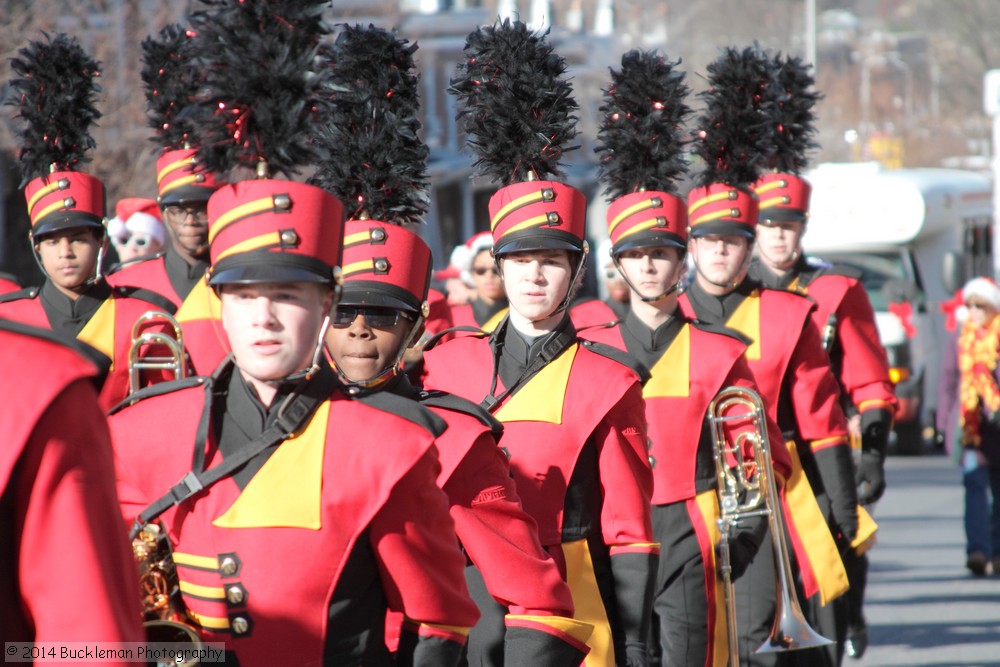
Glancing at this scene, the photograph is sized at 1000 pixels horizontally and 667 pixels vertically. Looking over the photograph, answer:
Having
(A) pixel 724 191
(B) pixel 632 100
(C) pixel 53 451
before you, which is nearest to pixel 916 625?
(A) pixel 724 191

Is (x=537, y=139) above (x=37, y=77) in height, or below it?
below

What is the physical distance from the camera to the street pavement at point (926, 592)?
→ 8.98 metres

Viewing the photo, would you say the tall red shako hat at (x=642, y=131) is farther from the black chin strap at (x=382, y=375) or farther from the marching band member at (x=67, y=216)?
the black chin strap at (x=382, y=375)

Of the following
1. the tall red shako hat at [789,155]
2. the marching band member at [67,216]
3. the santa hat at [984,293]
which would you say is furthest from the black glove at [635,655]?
the santa hat at [984,293]

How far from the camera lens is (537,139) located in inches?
208

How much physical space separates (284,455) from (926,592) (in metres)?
8.21

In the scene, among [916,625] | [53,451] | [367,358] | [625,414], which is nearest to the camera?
[53,451]

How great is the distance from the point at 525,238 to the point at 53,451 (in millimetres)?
2934

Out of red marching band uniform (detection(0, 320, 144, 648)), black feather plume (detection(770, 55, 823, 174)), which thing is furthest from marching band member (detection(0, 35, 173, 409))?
red marching band uniform (detection(0, 320, 144, 648))

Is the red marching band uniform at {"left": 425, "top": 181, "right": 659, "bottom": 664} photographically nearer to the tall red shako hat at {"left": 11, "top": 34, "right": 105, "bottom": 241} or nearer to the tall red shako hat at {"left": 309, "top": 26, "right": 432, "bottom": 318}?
the tall red shako hat at {"left": 309, "top": 26, "right": 432, "bottom": 318}

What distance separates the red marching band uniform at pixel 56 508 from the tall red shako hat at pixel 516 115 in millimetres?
2988

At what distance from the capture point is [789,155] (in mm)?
8586

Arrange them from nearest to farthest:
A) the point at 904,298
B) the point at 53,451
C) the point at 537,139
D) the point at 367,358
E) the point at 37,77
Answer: the point at 53,451
the point at 367,358
the point at 537,139
the point at 37,77
the point at 904,298

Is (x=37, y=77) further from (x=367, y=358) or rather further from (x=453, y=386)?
(x=367, y=358)
